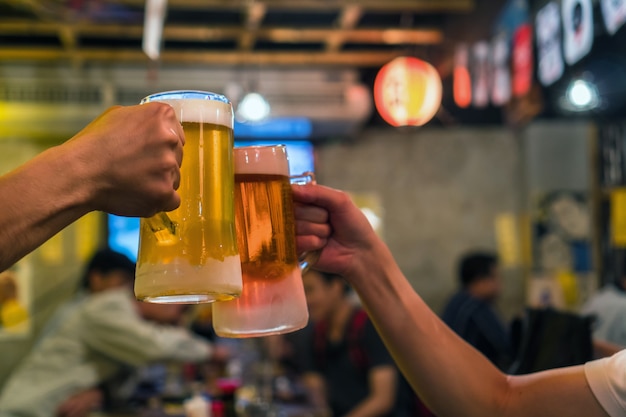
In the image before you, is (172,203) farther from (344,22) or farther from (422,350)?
(344,22)

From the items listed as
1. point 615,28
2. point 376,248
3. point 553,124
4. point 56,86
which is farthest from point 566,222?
point 376,248

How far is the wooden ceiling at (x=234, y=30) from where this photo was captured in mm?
5129

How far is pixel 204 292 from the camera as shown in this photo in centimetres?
91

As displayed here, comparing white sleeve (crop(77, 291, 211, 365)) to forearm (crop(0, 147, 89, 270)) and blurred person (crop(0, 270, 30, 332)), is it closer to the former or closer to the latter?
blurred person (crop(0, 270, 30, 332))

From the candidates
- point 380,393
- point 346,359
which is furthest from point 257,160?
point 346,359

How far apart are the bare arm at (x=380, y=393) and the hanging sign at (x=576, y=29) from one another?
186 cm

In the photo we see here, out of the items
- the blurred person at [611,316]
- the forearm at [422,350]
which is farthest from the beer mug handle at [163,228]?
the blurred person at [611,316]

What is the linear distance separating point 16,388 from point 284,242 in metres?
2.85

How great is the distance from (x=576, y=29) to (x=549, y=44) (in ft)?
1.51

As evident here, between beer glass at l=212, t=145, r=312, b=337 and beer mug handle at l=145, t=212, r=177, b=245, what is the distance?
0.54 ft

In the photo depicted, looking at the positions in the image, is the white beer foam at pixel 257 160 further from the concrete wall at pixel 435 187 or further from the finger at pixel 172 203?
the concrete wall at pixel 435 187

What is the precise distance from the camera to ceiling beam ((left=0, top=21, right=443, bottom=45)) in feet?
18.4

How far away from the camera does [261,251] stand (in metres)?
1.08

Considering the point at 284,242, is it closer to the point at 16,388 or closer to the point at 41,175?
the point at 41,175
